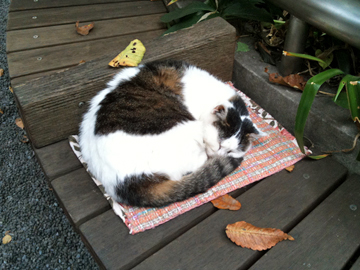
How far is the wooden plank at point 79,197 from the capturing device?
5.10ft

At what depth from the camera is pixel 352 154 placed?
171 centimetres

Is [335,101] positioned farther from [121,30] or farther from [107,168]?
[121,30]

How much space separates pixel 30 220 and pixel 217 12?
2125 millimetres

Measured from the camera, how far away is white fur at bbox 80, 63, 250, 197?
145 centimetres

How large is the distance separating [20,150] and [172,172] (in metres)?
1.55

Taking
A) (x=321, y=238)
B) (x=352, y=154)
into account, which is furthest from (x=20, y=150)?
(x=352, y=154)

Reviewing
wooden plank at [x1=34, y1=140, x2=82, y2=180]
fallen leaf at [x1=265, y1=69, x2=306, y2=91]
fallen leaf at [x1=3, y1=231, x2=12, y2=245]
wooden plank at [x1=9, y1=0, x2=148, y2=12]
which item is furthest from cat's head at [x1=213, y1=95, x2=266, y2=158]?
wooden plank at [x1=9, y1=0, x2=148, y2=12]

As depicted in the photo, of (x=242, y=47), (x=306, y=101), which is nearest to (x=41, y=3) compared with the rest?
(x=242, y=47)

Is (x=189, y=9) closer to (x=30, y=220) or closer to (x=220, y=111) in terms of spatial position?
(x=220, y=111)

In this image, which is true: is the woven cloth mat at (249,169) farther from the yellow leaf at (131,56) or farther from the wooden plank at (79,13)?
the wooden plank at (79,13)

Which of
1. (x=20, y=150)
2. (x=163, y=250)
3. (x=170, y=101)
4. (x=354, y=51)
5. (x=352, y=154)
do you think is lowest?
(x=20, y=150)

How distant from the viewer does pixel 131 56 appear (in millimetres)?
1990

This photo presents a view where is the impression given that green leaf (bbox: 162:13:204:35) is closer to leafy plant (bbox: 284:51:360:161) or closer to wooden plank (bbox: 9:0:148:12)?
wooden plank (bbox: 9:0:148:12)

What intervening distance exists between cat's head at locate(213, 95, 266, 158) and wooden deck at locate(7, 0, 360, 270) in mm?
231
